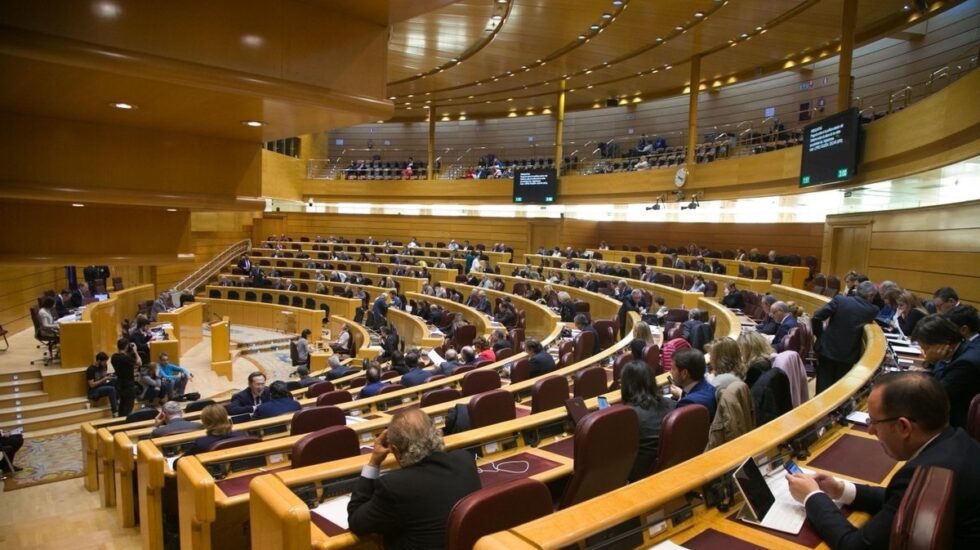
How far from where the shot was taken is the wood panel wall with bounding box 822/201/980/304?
814 cm

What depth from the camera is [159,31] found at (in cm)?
196

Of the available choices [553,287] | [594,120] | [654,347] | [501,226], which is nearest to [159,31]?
[654,347]

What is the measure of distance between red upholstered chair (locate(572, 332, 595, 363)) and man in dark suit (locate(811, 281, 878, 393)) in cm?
271

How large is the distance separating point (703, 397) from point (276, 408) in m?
3.81

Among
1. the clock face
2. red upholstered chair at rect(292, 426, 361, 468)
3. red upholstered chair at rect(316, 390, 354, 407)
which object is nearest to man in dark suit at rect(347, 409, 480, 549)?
red upholstered chair at rect(292, 426, 361, 468)

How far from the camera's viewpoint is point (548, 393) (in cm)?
436

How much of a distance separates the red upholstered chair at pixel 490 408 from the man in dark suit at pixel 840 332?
9.99ft

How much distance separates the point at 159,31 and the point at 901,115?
33.7 feet

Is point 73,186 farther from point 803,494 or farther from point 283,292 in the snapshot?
point 283,292

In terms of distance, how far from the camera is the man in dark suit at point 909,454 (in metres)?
1.59

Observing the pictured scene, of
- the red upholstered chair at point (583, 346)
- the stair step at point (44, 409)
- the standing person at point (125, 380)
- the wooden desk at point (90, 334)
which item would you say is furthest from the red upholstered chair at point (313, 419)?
the wooden desk at point (90, 334)

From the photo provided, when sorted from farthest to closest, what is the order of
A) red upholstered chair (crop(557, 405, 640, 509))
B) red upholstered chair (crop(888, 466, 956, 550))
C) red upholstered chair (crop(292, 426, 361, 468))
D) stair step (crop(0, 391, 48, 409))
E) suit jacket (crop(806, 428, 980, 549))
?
1. stair step (crop(0, 391, 48, 409))
2. red upholstered chair (crop(292, 426, 361, 468))
3. red upholstered chair (crop(557, 405, 640, 509))
4. suit jacket (crop(806, 428, 980, 549))
5. red upholstered chair (crop(888, 466, 956, 550))

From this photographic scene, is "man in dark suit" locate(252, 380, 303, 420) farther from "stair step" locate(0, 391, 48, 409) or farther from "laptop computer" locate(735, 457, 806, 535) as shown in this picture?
"stair step" locate(0, 391, 48, 409)

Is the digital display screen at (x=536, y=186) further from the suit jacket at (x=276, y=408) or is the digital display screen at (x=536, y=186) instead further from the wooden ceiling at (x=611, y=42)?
the suit jacket at (x=276, y=408)
